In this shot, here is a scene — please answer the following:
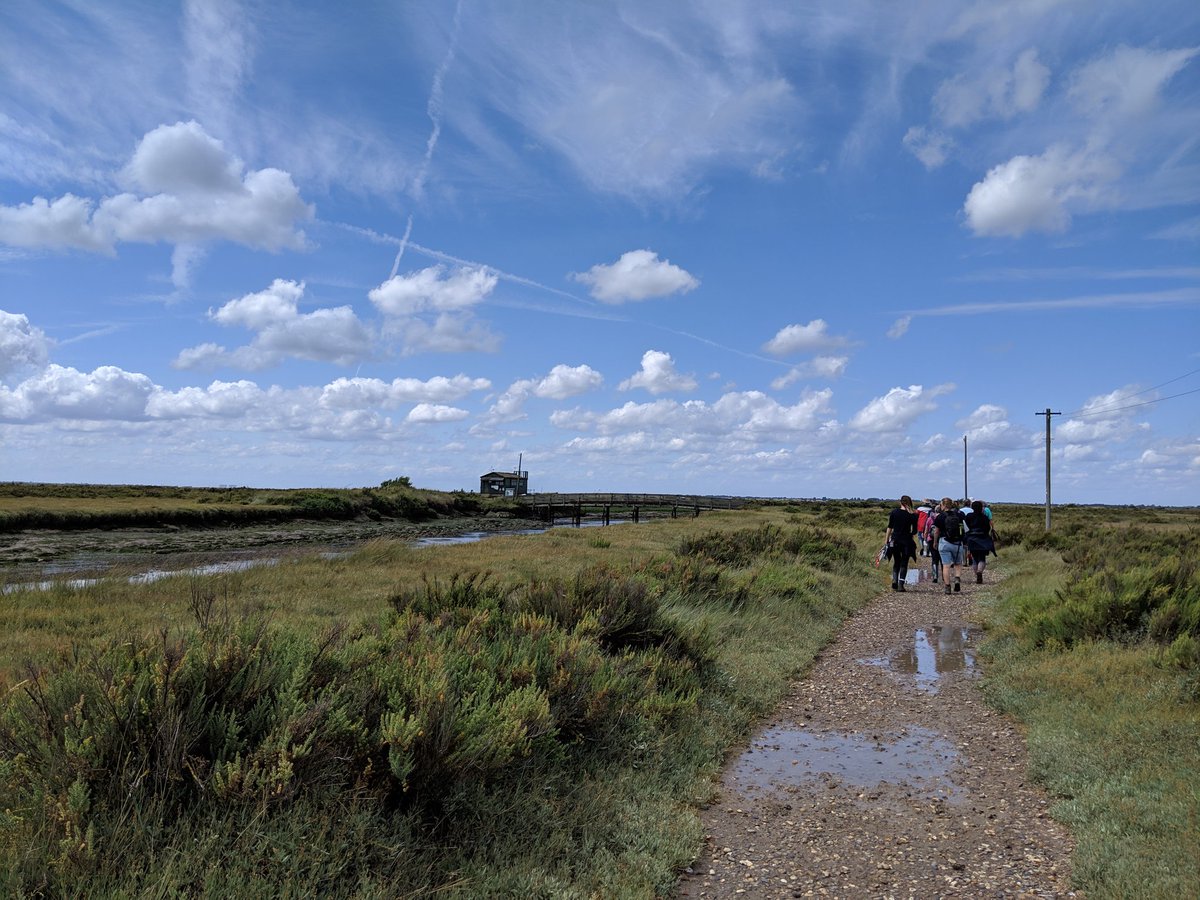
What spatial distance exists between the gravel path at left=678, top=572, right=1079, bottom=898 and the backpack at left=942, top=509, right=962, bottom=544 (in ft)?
25.5

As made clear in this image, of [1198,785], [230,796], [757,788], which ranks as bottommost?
[757,788]

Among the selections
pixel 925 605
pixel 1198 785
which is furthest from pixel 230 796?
pixel 925 605

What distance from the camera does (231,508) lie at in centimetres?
4803

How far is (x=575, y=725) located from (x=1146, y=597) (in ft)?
25.7

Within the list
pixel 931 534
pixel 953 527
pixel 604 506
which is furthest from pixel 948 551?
pixel 604 506

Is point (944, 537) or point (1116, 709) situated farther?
point (944, 537)

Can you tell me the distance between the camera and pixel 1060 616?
9.19m

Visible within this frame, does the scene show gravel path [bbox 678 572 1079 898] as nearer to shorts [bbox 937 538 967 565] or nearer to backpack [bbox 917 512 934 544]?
shorts [bbox 937 538 967 565]

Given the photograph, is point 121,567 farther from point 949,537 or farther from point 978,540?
point 978,540

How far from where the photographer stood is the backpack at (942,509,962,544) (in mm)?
15814

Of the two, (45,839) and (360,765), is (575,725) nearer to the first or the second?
(360,765)

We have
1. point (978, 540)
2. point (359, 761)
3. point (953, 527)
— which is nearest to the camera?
point (359, 761)

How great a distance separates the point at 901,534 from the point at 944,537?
4.60 feet

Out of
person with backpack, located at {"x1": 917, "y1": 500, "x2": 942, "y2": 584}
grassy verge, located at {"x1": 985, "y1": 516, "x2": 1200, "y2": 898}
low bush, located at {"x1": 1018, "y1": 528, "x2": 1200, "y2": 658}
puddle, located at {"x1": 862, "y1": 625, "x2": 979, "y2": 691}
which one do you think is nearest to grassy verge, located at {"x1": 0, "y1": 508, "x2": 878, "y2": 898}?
grassy verge, located at {"x1": 985, "y1": 516, "x2": 1200, "y2": 898}
